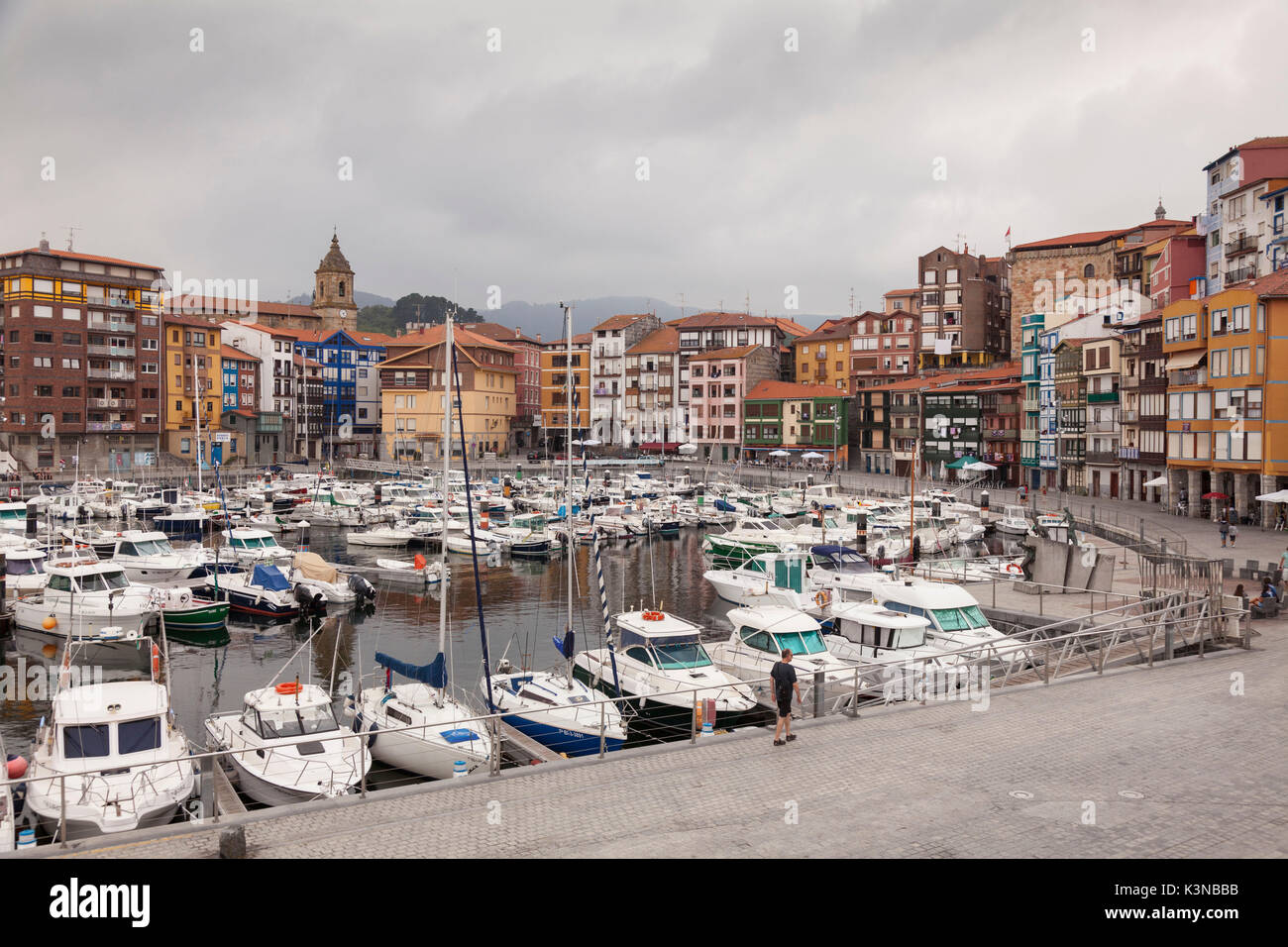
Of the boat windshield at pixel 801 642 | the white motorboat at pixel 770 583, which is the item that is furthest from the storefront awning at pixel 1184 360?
the boat windshield at pixel 801 642

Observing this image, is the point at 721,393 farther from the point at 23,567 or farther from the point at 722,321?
the point at 23,567

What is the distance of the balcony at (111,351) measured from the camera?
9369 cm

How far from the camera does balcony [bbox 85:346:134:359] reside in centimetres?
9369

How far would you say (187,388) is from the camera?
102188mm

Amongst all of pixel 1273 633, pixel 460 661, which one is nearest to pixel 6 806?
pixel 460 661

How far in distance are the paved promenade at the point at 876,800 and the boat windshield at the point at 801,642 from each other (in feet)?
27.4

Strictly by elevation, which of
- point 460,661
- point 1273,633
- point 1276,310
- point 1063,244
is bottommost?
point 460,661

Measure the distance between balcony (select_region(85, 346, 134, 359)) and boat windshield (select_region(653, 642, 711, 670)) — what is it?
8724 centimetres

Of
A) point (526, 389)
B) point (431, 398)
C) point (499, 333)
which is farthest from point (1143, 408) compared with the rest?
point (499, 333)

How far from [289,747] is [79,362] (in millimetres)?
87240

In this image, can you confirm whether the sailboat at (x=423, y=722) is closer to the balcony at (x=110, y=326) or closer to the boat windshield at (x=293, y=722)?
the boat windshield at (x=293, y=722)
